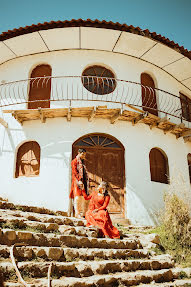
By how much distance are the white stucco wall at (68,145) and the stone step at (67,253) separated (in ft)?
13.0

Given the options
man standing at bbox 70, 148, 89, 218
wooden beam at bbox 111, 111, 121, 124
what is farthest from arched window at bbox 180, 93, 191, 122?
man standing at bbox 70, 148, 89, 218

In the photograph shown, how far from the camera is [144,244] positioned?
6750mm

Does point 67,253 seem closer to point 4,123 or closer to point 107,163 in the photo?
point 107,163

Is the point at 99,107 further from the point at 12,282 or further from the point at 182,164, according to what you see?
the point at 12,282

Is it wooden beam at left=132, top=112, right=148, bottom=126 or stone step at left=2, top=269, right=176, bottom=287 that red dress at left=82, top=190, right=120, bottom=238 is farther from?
wooden beam at left=132, top=112, right=148, bottom=126

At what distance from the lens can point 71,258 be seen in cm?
479

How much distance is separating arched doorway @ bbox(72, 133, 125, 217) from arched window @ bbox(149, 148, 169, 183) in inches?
53.0

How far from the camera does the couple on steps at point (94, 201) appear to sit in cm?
658

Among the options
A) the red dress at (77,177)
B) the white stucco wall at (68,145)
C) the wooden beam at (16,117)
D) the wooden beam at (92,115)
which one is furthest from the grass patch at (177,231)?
the wooden beam at (16,117)

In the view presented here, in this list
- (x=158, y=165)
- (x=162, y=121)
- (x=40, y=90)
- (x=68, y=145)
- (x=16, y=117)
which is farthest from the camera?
(x=40, y=90)

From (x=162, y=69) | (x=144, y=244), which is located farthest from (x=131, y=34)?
(x=144, y=244)

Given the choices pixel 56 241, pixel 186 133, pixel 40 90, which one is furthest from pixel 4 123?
pixel 186 133

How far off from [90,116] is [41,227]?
548 cm

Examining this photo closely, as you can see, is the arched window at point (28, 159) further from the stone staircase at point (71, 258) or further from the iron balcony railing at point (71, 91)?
the stone staircase at point (71, 258)
